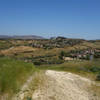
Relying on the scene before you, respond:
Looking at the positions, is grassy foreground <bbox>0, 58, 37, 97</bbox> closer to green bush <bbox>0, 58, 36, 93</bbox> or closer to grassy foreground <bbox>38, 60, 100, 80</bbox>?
green bush <bbox>0, 58, 36, 93</bbox>

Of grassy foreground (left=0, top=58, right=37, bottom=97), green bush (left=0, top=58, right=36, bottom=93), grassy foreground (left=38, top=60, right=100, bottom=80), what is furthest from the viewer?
grassy foreground (left=38, top=60, right=100, bottom=80)

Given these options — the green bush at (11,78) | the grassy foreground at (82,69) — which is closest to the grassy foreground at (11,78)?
the green bush at (11,78)

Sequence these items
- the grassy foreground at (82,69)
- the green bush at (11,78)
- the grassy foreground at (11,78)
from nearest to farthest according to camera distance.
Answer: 1. the grassy foreground at (11,78)
2. the green bush at (11,78)
3. the grassy foreground at (82,69)

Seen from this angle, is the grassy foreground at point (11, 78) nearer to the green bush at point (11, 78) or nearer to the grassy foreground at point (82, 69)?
the green bush at point (11, 78)

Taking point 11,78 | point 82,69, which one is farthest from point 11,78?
point 82,69

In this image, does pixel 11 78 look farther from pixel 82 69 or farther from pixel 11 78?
pixel 82 69

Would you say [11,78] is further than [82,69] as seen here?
No

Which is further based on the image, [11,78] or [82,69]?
[82,69]

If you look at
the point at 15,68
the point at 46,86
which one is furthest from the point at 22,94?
the point at 15,68

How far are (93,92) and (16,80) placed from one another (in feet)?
21.0

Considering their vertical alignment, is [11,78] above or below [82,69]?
above

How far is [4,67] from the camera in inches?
407

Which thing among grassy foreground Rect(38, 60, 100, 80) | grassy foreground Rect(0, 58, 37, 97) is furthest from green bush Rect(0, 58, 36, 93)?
grassy foreground Rect(38, 60, 100, 80)

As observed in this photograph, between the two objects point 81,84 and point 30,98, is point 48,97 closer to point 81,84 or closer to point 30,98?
point 30,98
